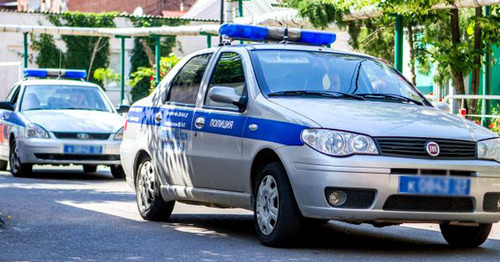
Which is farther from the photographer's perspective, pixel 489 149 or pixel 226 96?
pixel 226 96

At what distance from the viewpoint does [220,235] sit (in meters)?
10.1

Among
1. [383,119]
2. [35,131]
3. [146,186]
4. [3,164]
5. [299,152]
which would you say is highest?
[383,119]

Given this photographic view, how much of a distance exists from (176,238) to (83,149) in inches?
326

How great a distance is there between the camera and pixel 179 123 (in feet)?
34.8

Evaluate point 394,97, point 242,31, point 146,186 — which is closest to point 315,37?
point 242,31

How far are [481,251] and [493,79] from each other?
65.7 ft

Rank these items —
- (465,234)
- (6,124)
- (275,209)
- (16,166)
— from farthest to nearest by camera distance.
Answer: (6,124)
(16,166)
(465,234)
(275,209)

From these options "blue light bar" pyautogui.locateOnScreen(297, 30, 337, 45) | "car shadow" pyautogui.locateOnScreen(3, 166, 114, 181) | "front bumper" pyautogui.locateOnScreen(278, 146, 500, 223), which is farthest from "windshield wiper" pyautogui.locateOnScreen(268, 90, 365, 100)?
"car shadow" pyautogui.locateOnScreen(3, 166, 114, 181)

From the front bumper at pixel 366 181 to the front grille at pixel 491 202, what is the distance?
0.13ft

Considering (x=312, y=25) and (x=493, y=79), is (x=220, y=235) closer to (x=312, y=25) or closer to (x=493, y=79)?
(x=312, y=25)

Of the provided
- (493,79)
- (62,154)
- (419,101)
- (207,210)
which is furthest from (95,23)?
(419,101)

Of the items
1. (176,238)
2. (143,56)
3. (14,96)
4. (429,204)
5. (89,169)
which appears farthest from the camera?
(143,56)

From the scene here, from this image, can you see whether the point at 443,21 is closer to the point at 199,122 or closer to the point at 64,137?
the point at 64,137

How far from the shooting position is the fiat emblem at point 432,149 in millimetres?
8539
